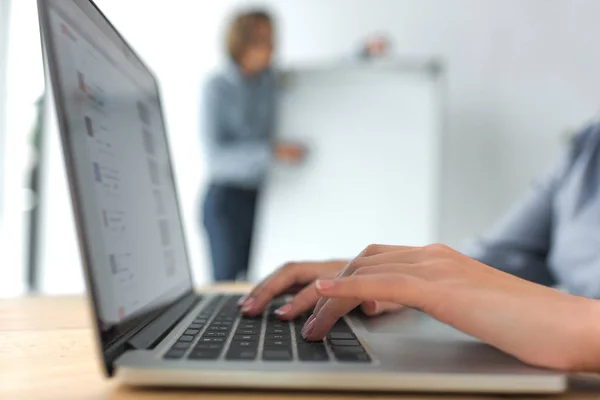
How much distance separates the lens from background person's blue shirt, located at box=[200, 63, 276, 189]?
204cm

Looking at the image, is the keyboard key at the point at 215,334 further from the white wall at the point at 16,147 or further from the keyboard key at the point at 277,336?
the white wall at the point at 16,147

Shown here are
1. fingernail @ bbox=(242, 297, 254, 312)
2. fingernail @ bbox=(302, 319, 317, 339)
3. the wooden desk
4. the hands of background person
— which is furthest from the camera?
the hands of background person

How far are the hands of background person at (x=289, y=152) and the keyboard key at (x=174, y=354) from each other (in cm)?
207

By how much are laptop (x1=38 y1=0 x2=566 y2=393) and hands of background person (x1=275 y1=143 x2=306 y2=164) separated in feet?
6.01

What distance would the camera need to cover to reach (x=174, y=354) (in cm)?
35

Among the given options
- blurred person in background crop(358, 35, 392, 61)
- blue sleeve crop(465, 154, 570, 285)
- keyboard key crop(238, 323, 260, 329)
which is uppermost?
blurred person in background crop(358, 35, 392, 61)

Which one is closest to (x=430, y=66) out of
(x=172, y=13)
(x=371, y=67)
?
(x=371, y=67)

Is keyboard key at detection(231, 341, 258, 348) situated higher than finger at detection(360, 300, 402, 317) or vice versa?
keyboard key at detection(231, 341, 258, 348)

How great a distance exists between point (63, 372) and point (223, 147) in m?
1.71

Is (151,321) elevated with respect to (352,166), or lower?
elevated

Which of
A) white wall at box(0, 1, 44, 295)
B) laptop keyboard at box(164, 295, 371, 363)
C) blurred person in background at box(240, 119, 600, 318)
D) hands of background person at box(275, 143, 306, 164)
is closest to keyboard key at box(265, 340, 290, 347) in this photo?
laptop keyboard at box(164, 295, 371, 363)

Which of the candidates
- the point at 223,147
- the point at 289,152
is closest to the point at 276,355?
the point at 223,147

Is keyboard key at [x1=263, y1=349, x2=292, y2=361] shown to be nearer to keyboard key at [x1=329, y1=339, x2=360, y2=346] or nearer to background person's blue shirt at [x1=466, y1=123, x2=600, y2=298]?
keyboard key at [x1=329, y1=339, x2=360, y2=346]

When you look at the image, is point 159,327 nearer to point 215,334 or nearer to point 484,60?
point 215,334
